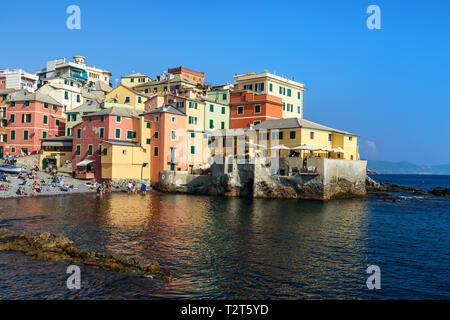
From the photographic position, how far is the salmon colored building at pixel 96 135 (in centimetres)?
5947

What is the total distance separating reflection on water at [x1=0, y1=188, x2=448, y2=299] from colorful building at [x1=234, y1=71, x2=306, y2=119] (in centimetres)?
3386

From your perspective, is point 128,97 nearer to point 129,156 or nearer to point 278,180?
point 129,156

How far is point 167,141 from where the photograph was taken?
6003 centimetres

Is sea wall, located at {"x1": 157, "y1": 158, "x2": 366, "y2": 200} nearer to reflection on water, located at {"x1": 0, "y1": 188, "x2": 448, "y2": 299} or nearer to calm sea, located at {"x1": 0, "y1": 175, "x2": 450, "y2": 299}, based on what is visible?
calm sea, located at {"x1": 0, "y1": 175, "x2": 450, "y2": 299}

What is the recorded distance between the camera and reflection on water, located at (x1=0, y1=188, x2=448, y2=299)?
15977 millimetres

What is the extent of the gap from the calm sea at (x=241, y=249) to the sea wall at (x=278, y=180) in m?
7.38

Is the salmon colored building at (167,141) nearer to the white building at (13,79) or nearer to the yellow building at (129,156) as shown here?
the yellow building at (129,156)

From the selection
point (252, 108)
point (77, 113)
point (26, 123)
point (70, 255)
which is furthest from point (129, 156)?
point (70, 255)

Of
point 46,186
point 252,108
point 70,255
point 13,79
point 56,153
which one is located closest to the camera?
point 70,255

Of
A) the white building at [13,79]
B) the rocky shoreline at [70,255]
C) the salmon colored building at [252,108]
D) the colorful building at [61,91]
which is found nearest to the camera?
the rocky shoreline at [70,255]

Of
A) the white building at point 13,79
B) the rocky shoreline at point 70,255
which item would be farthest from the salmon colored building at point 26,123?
the rocky shoreline at point 70,255

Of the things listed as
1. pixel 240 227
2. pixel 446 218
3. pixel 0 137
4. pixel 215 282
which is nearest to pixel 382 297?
pixel 215 282

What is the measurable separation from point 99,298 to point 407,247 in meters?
21.7

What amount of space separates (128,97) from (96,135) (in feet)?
48.7
